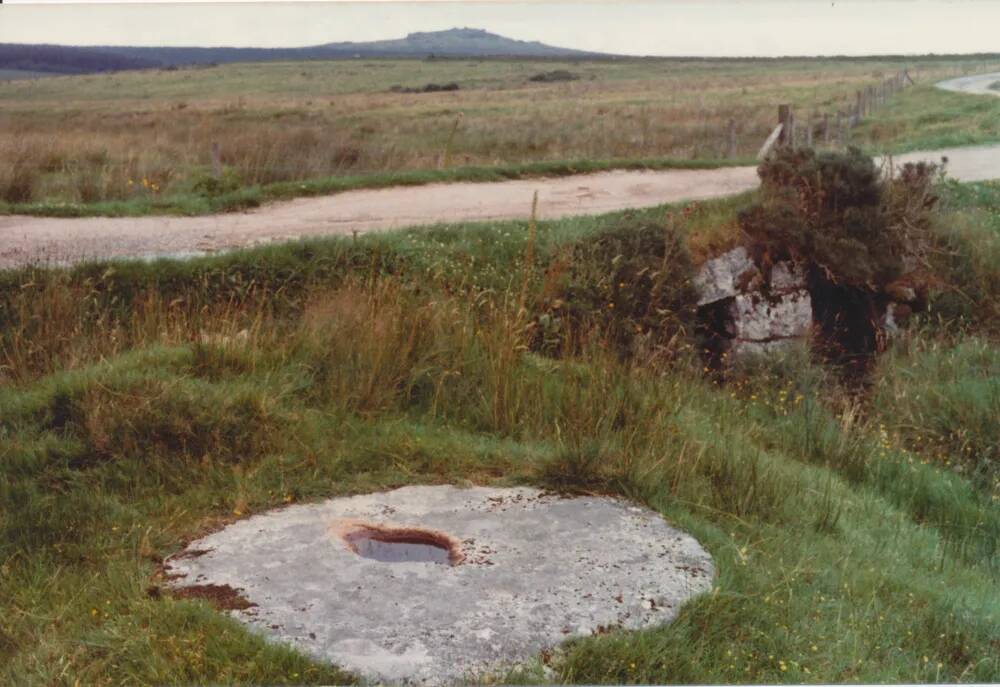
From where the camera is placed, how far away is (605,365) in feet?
24.1

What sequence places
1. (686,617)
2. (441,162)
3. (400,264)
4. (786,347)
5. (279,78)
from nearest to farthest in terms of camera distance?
1. (686,617)
2. (400,264)
3. (786,347)
4. (441,162)
5. (279,78)

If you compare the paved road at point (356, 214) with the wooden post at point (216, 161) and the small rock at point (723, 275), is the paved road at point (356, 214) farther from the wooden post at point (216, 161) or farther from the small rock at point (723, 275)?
the wooden post at point (216, 161)

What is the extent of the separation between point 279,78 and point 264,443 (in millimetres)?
41454

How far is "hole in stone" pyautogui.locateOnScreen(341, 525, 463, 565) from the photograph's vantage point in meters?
5.35

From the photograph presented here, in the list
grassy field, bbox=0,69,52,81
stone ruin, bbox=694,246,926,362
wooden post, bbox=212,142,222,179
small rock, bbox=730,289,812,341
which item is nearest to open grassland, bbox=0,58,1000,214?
wooden post, bbox=212,142,222,179

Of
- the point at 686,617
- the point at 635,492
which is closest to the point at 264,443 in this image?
the point at 635,492

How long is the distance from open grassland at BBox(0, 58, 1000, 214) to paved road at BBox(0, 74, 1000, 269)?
2.28 feet

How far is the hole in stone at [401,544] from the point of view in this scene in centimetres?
535

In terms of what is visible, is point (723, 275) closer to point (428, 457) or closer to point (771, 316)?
point (771, 316)

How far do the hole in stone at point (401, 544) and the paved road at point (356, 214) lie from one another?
5138 mm

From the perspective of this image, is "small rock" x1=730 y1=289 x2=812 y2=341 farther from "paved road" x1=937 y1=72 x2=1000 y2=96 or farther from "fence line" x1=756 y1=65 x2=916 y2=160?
"paved road" x1=937 y1=72 x2=1000 y2=96

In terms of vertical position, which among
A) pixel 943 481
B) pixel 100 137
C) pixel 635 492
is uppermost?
pixel 100 137

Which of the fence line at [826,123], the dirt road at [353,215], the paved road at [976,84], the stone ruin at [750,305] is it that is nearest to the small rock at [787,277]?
the stone ruin at [750,305]

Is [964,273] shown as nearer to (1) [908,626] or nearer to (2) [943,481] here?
(2) [943,481]
